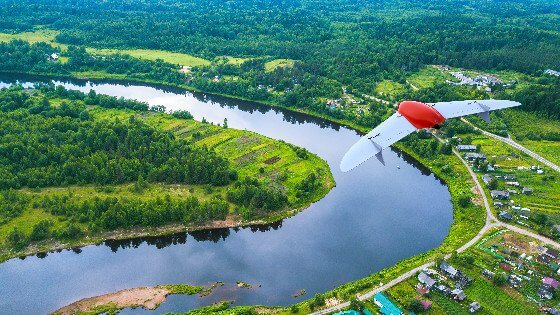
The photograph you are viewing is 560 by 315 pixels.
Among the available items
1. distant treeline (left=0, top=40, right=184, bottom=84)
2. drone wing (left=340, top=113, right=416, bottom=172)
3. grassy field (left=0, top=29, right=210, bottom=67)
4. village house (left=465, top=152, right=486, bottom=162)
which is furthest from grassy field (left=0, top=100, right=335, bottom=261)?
grassy field (left=0, top=29, right=210, bottom=67)

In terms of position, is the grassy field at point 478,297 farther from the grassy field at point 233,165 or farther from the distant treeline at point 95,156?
the distant treeline at point 95,156

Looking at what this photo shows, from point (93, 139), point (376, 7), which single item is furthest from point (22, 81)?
point (376, 7)

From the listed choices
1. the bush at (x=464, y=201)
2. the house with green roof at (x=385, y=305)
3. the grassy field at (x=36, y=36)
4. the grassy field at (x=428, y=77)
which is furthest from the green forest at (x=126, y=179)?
the grassy field at (x=36, y=36)

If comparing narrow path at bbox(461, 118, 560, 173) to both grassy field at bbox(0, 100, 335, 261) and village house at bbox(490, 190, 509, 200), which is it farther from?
grassy field at bbox(0, 100, 335, 261)

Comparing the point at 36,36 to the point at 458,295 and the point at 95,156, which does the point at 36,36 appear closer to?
the point at 95,156

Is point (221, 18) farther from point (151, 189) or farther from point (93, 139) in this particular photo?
point (151, 189)

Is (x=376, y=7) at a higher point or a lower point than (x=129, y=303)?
higher

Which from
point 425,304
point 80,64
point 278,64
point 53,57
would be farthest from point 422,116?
point 53,57
